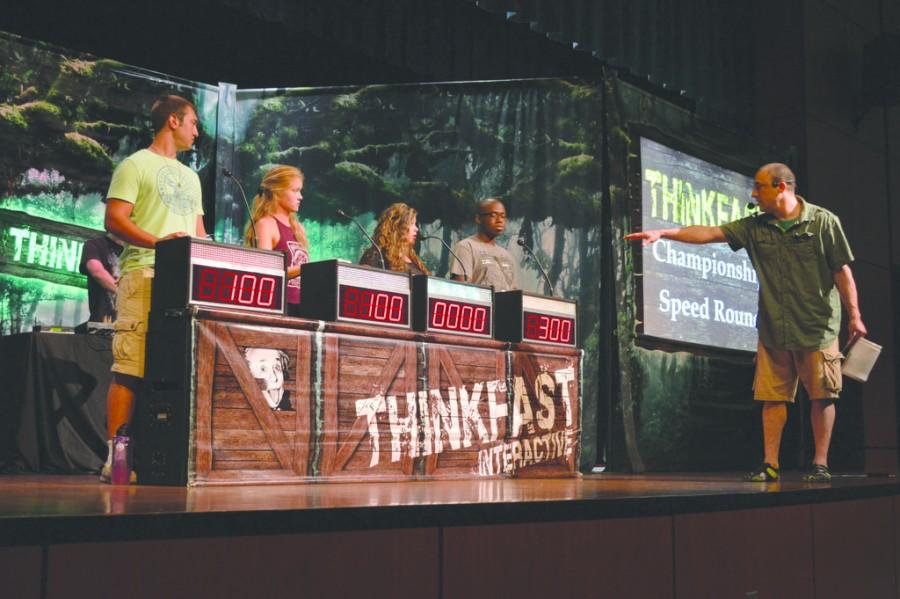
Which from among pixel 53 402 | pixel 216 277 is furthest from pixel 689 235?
pixel 53 402

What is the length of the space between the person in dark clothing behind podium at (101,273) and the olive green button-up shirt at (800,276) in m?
3.66

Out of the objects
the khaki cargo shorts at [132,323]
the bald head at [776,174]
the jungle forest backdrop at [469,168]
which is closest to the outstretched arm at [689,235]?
the bald head at [776,174]

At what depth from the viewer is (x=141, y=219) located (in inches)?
155

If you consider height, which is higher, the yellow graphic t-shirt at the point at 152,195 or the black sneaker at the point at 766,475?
the yellow graphic t-shirt at the point at 152,195

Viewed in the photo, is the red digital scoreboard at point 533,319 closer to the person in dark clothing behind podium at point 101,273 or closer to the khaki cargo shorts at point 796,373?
the khaki cargo shorts at point 796,373

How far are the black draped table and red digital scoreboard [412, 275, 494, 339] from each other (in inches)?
79.4

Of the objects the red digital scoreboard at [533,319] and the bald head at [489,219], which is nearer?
the red digital scoreboard at [533,319]

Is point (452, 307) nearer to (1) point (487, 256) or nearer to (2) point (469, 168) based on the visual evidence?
(1) point (487, 256)

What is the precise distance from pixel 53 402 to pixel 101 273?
0.91 meters

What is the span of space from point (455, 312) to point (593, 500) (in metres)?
2.19

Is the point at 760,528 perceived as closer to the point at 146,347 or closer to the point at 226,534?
the point at 226,534

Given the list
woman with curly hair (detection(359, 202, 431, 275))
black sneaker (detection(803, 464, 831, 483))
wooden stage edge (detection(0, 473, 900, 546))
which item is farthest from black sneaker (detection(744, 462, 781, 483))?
woman with curly hair (detection(359, 202, 431, 275))

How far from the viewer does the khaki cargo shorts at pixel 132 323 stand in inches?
151

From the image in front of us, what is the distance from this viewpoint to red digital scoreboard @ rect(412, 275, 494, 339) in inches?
179
